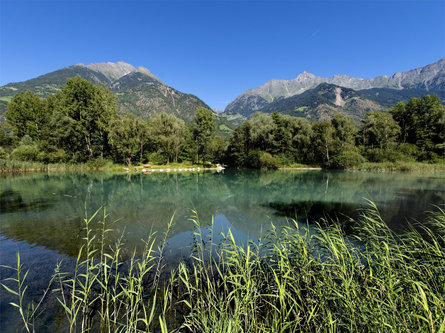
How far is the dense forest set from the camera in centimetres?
3684

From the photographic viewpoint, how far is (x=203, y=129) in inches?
1855

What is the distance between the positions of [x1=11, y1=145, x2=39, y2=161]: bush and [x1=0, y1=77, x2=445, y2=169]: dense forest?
0.12 meters

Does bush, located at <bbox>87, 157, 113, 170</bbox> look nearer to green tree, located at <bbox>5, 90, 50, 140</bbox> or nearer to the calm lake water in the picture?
green tree, located at <bbox>5, 90, 50, 140</bbox>

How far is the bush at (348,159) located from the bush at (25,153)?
179 feet

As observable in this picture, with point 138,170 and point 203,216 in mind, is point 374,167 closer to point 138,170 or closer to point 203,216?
point 203,216

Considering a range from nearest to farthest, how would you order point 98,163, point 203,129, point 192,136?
point 98,163 → point 203,129 → point 192,136

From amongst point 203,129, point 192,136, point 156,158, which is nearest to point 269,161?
point 203,129

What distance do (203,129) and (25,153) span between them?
3121cm

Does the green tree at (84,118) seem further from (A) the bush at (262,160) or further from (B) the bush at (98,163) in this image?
(A) the bush at (262,160)

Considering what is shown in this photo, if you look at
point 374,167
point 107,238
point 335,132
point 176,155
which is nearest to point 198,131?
point 176,155

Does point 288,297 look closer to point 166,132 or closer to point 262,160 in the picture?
point 262,160

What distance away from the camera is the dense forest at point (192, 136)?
36.8 m

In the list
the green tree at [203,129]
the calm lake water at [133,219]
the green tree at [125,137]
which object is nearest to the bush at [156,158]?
the green tree at [125,137]

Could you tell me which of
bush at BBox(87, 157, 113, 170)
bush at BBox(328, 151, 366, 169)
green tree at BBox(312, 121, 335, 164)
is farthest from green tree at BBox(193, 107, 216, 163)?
bush at BBox(328, 151, 366, 169)
